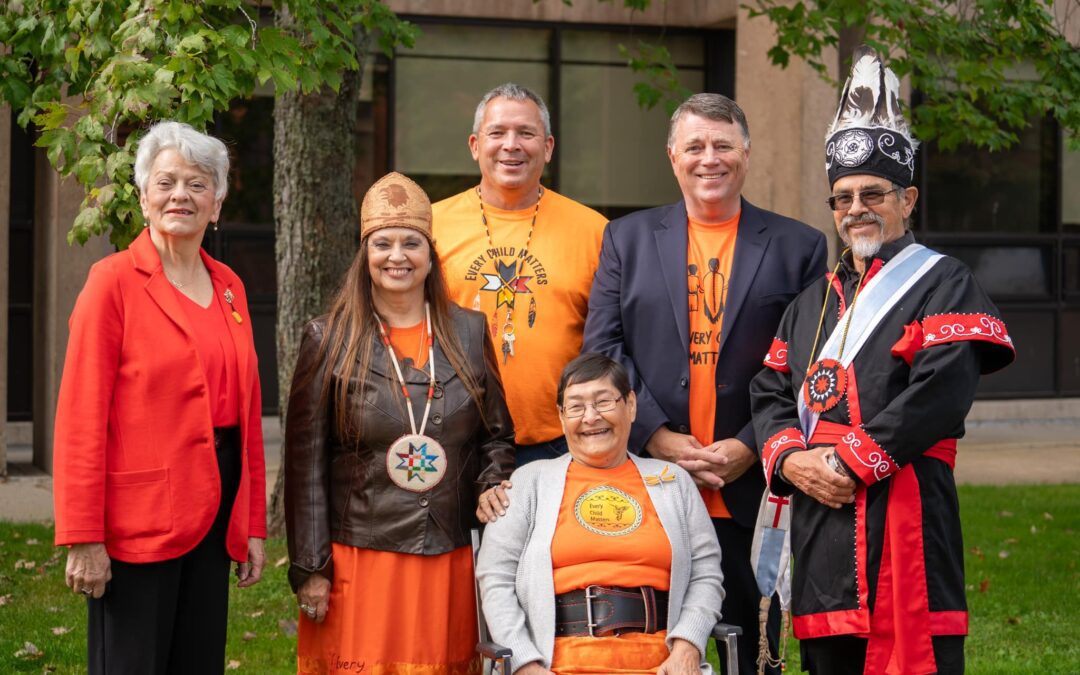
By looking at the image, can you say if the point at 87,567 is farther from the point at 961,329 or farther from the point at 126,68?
the point at 961,329

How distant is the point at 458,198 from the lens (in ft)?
16.4

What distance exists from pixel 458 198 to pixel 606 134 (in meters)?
8.33

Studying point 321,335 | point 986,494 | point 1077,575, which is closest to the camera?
point 321,335

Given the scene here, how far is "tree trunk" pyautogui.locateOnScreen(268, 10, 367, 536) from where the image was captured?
26.0 feet

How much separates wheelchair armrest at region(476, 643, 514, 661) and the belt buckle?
25 centimetres

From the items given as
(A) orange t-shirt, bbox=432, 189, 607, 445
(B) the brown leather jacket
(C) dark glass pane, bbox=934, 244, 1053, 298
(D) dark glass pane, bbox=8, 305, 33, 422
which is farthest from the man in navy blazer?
(C) dark glass pane, bbox=934, 244, 1053, 298

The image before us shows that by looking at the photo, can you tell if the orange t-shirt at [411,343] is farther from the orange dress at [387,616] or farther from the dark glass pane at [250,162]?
the dark glass pane at [250,162]

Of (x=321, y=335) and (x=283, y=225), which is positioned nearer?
(x=321, y=335)

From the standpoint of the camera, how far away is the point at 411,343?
433cm

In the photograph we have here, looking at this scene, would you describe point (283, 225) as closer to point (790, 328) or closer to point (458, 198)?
point (458, 198)

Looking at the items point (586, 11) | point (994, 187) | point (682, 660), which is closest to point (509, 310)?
point (682, 660)

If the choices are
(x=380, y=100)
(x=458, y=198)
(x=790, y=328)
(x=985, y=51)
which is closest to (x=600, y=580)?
(x=790, y=328)

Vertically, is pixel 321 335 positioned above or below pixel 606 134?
below

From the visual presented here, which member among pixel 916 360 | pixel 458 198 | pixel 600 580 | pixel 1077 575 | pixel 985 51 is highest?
pixel 985 51
